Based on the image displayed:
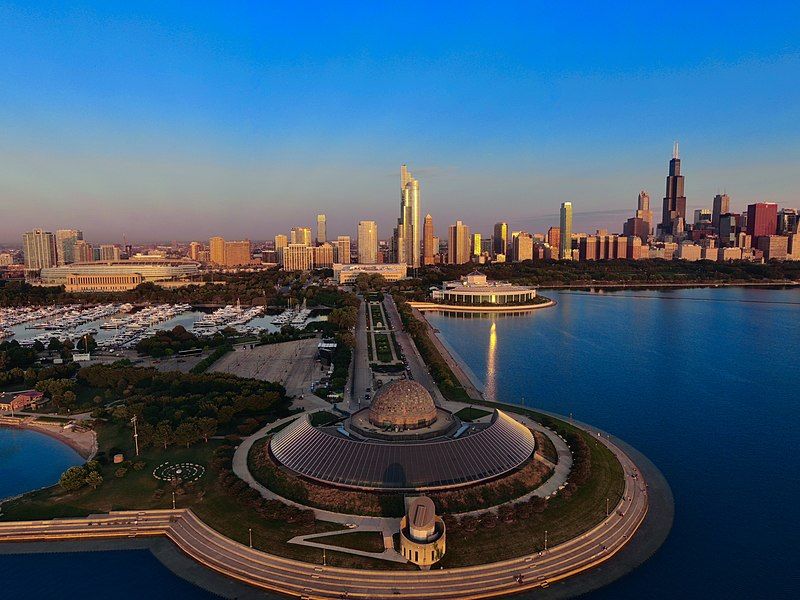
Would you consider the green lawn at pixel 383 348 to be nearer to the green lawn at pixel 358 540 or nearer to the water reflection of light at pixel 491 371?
the water reflection of light at pixel 491 371

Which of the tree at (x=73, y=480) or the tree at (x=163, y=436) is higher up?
the tree at (x=163, y=436)

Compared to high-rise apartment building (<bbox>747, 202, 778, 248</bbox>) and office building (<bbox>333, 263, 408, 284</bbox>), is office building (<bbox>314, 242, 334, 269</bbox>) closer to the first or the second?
office building (<bbox>333, 263, 408, 284</bbox>)

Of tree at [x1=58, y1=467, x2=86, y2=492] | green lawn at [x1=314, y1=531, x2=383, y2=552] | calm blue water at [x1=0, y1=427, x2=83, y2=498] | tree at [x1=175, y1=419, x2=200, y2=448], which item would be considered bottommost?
calm blue water at [x1=0, y1=427, x2=83, y2=498]

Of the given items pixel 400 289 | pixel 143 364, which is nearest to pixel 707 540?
pixel 143 364

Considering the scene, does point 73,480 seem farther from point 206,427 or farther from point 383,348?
point 383,348

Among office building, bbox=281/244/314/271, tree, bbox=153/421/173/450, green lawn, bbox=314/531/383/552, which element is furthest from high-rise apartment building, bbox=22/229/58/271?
green lawn, bbox=314/531/383/552

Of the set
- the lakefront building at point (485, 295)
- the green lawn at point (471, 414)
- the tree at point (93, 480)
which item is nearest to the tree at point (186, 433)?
the tree at point (93, 480)
